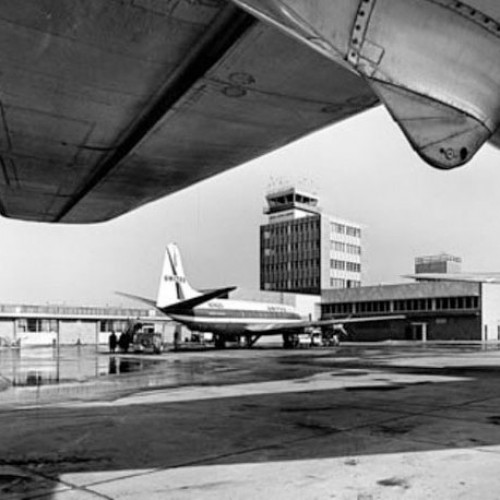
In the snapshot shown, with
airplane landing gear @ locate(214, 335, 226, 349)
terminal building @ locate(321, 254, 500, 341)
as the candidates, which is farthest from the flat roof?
airplane landing gear @ locate(214, 335, 226, 349)

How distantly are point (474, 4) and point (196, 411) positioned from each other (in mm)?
7682

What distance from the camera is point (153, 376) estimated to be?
17531 millimetres

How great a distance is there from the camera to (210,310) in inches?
1532

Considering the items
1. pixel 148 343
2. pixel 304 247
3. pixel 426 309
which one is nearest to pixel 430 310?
pixel 426 309

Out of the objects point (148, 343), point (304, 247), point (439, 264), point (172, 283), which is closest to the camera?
point (148, 343)

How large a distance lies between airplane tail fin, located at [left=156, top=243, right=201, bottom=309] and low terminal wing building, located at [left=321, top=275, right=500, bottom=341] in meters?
33.3

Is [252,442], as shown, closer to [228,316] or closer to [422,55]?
[422,55]

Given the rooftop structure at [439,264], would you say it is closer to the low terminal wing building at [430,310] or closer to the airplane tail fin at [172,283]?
the low terminal wing building at [430,310]

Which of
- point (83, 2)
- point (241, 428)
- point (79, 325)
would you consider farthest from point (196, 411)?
point (79, 325)

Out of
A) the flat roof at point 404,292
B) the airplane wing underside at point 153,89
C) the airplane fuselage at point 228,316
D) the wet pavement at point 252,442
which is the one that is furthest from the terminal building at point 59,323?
the airplane wing underside at point 153,89

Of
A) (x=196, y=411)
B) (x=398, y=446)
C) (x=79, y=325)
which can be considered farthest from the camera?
(x=79, y=325)

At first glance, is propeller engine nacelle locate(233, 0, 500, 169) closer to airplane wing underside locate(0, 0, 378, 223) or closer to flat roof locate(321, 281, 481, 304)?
airplane wing underside locate(0, 0, 378, 223)

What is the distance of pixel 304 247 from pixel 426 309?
4460 centimetres

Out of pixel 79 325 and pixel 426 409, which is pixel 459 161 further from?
pixel 79 325
